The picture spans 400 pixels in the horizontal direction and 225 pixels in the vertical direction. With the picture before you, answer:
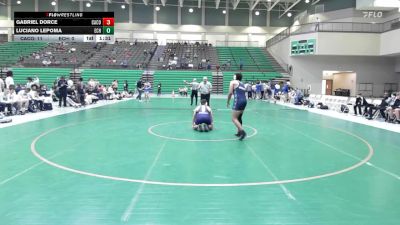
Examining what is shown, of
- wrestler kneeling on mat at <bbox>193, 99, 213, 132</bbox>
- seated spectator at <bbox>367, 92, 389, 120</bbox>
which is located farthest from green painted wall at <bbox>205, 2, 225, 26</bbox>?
wrestler kneeling on mat at <bbox>193, 99, 213, 132</bbox>

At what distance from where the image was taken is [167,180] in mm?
5867

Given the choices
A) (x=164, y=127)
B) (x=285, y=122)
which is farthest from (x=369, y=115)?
(x=164, y=127)

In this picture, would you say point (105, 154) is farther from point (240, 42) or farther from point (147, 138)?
point (240, 42)

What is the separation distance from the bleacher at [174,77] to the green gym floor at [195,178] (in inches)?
1038

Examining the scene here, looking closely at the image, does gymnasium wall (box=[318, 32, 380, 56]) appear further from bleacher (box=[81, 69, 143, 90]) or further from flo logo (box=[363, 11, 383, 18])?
bleacher (box=[81, 69, 143, 90])

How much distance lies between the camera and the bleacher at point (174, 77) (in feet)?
122

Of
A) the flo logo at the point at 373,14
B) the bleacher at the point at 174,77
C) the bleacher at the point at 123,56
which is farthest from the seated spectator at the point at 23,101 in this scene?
the flo logo at the point at 373,14

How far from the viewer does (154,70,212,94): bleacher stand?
1467 inches

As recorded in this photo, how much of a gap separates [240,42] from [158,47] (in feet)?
38.9

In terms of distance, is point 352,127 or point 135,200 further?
point 352,127
